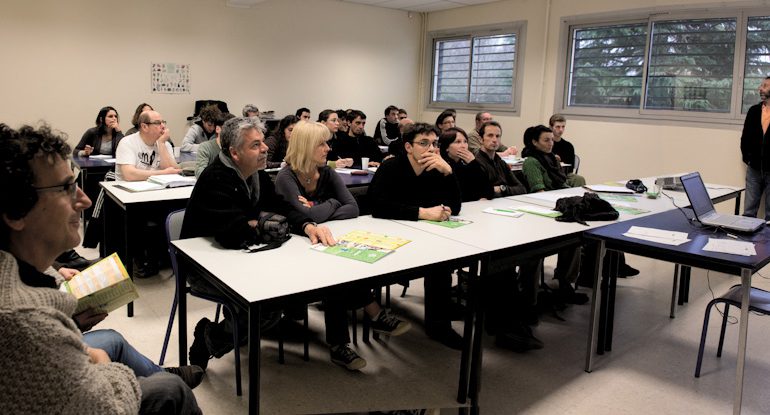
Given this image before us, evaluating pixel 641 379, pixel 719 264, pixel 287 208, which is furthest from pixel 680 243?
pixel 287 208

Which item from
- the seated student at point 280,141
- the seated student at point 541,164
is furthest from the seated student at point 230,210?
the seated student at point 280,141

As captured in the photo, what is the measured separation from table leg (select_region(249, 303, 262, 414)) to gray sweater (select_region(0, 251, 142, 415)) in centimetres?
58

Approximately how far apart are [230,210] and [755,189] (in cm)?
527

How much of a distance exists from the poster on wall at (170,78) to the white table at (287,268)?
17.6ft

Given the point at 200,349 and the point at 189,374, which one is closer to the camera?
the point at 189,374

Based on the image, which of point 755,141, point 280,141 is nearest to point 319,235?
point 280,141

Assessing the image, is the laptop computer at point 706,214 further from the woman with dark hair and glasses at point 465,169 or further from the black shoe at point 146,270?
the black shoe at point 146,270

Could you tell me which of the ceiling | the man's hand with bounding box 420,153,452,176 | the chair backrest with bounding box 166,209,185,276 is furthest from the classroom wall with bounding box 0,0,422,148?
the man's hand with bounding box 420,153,452,176

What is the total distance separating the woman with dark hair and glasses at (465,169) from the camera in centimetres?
371

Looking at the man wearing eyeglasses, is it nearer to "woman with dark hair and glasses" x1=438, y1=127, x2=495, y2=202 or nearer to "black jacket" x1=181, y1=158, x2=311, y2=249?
"black jacket" x1=181, y1=158, x2=311, y2=249

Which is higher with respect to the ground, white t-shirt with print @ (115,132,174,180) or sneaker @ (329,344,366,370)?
white t-shirt with print @ (115,132,174,180)

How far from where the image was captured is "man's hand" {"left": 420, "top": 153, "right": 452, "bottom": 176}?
312cm

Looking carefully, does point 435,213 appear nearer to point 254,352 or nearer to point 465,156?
point 465,156

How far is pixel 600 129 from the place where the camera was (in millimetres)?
6996
